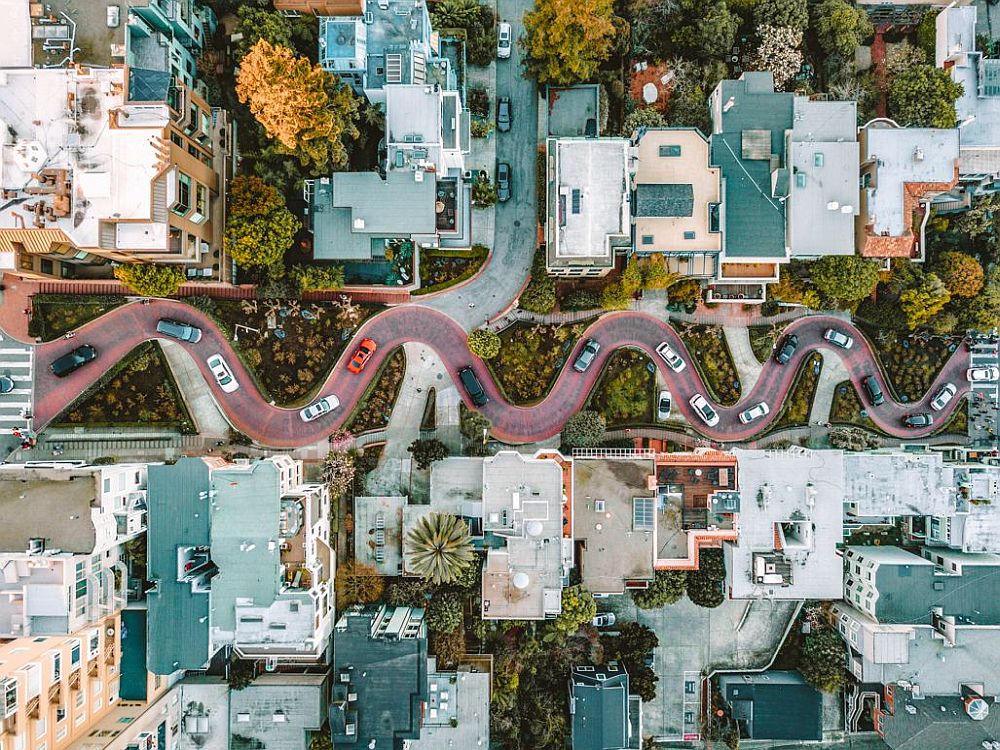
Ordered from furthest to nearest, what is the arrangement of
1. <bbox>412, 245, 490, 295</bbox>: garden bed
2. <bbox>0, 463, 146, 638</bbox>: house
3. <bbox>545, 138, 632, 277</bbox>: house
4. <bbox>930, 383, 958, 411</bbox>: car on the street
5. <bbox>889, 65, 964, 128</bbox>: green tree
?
<bbox>930, 383, 958, 411</bbox>: car on the street
<bbox>412, 245, 490, 295</bbox>: garden bed
<bbox>889, 65, 964, 128</bbox>: green tree
<bbox>545, 138, 632, 277</bbox>: house
<bbox>0, 463, 146, 638</bbox>: house

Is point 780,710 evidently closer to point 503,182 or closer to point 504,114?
point 503,182

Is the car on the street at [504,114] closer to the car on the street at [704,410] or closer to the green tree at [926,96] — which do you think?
the car on the street at [704,410]

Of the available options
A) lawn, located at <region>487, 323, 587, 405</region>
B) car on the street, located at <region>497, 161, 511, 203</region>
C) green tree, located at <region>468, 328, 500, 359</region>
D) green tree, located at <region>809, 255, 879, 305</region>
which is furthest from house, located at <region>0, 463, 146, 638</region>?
green tree, located at <region>809, 255, 879, 305</region>

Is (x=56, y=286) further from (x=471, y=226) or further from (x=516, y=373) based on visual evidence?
(x=516, y=373)

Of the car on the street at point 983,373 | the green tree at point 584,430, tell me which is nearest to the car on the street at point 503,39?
the green tree at point 584,430

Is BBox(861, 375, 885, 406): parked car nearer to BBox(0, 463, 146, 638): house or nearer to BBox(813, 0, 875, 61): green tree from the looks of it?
BBox(813, 0, 875, 61): green tree

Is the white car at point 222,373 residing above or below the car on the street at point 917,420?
above

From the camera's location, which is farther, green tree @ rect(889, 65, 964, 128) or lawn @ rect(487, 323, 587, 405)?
lawn @ rect(487, 323, 587, 405)
